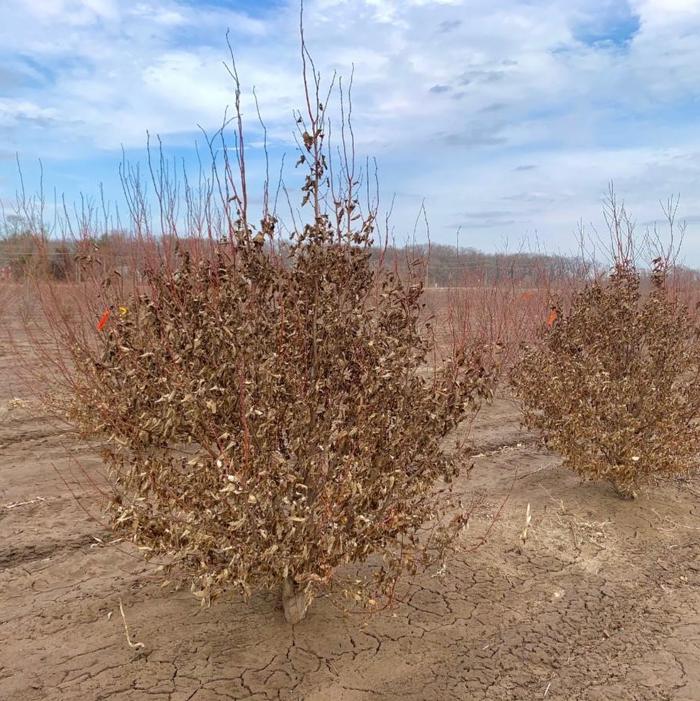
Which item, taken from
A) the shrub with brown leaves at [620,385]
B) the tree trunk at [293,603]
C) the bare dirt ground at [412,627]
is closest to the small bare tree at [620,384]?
the shrub with brown leaves at [620,385]

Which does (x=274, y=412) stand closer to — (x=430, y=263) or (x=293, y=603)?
(x=293, y=603)

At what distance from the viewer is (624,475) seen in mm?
4496

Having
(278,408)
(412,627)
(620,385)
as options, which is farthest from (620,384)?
(278,408)

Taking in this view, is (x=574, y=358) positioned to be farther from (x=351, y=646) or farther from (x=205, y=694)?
(x=205, y=694)

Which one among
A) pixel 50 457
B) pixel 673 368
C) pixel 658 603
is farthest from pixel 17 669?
pixel 673 368

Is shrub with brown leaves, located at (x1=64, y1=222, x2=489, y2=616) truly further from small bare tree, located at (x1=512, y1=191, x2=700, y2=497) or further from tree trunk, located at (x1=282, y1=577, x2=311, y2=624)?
small bare tree, located at (x1=512, y1=191, x2=700, y2=497)

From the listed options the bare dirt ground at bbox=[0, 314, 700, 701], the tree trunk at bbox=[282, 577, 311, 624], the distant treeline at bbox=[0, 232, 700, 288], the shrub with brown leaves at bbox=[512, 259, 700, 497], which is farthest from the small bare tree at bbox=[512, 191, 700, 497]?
the tree trunk at bbox=[282, 577, 311, 624]

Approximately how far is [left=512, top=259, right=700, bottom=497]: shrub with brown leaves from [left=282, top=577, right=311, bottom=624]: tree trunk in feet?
7.97

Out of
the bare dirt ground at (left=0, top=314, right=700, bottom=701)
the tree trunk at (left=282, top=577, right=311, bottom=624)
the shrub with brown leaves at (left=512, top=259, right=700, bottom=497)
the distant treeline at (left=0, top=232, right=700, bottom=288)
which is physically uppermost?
the distant treeline at (left=0, top=232, right=700, bottom=288)

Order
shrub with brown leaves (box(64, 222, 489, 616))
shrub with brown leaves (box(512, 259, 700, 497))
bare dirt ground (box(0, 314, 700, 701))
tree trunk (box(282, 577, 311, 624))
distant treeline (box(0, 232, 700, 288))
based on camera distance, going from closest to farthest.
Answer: shrub with brown leaves (box(64, 222, 489, 616)) < bare dirt ground (box(0, 314, 700, 701)) < tree trunk (box(282, 577, 311, 624)) < shrub with brown leaves (box(512, 259, 700, 497)) < distant treeline (box(0, 232, 700, 288))

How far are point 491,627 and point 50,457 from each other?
4.70 meters

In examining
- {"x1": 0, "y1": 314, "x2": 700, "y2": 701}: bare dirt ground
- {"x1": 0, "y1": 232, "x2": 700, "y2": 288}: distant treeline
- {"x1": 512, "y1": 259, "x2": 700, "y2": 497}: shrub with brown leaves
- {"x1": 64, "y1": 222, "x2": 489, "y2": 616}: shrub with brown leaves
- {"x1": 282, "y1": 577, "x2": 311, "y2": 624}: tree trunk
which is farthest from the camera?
{"x1": 0, "y1": 232, "x2": 700, "y2": 288}: distant treeline

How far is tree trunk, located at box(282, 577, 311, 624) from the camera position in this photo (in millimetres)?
2941

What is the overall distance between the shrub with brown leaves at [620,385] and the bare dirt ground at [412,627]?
0.47 metres
